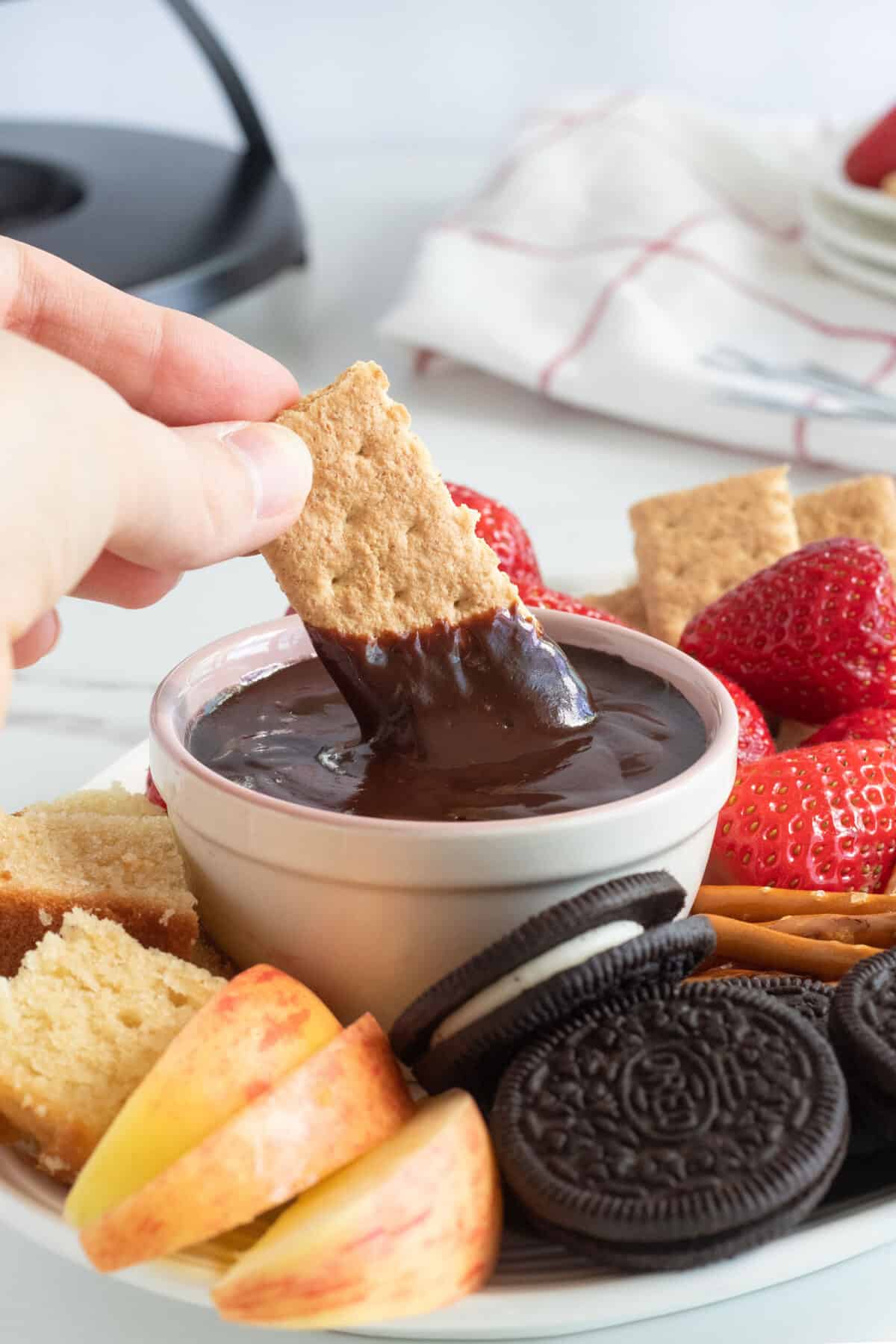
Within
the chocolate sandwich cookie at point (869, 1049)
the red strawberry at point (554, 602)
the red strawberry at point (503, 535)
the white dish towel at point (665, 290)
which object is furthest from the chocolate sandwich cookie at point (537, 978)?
the white dish towel at point (665, 290)

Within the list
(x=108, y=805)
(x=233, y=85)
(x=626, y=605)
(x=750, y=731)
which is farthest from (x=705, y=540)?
(x=233, y=85)

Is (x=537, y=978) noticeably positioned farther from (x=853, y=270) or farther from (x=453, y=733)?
(x=853, y=270)

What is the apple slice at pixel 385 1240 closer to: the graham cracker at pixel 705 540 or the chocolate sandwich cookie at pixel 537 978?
the chocolate sandwich cookie at pixel 537 978

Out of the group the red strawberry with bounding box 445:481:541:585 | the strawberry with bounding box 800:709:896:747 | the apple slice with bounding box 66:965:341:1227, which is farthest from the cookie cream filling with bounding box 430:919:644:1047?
the red strawberry with bounding box 445:481:541:585

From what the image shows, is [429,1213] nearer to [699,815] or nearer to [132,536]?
[699,815]

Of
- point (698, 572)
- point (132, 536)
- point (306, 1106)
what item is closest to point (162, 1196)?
point (306, 1106)
